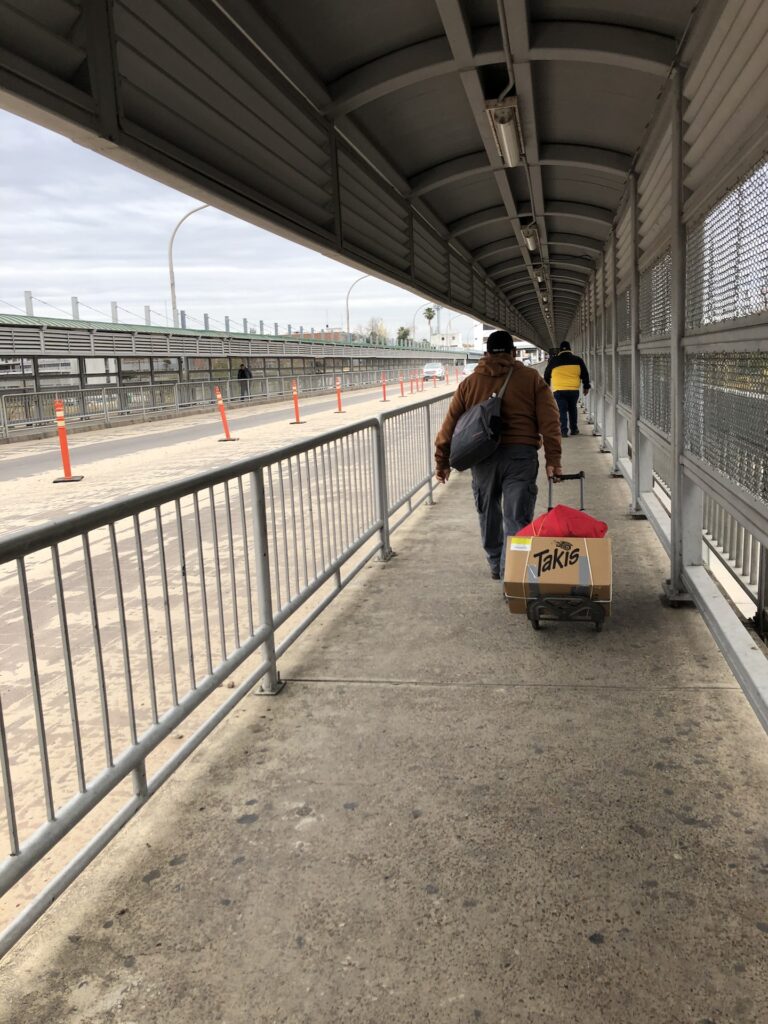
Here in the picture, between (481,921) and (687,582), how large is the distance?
301 cm

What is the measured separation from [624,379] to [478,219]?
2651mm

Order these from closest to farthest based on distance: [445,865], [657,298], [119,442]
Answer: [445,865] < [657,298] < [119,442]

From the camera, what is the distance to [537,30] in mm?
4391

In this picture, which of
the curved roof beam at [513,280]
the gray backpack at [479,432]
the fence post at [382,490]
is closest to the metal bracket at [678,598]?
the gray backpack at [479,432]

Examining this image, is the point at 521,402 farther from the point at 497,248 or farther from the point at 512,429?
the point at 497,248

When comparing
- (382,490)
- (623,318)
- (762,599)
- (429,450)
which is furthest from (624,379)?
(762,599)

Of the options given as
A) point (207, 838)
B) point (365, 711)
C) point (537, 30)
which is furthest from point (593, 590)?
point (537, 30)

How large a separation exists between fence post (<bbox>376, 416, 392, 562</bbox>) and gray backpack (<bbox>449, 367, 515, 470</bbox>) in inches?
48.5

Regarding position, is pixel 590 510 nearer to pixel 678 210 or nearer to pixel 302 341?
pixel 678 210

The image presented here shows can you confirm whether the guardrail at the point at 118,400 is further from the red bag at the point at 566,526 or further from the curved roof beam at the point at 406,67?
the red bag at the point at 566,526

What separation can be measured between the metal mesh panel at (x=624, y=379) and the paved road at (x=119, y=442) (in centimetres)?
992

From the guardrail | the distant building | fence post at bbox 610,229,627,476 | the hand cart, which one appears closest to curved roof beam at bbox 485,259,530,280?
fence post at bbox 610,229,627,476

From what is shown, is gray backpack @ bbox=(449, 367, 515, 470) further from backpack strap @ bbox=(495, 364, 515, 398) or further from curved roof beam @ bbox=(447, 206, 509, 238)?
curved roof beam @ bbox=(447, 206, 509, 238)

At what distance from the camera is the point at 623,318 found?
8859 millimetres
